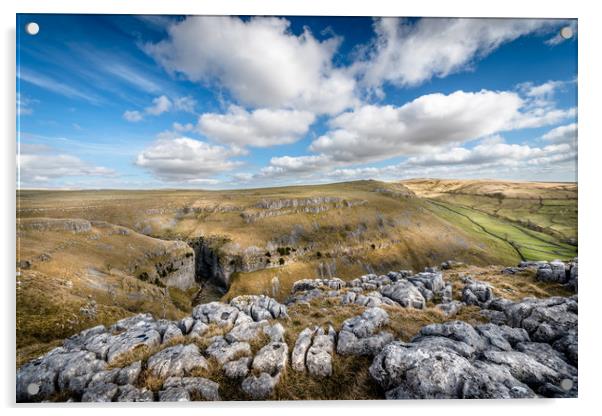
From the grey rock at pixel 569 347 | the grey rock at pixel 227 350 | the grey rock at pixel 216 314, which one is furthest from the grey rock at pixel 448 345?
the grey rock at pixel 216 314

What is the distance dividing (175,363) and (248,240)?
24.0 m

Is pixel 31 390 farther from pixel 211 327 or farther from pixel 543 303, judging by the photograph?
pixel 543 303

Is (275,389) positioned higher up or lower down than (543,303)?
lower down

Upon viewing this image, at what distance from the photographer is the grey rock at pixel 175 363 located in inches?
192

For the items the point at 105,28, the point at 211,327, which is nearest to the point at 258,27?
the point at 105,28

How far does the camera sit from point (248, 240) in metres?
28.6

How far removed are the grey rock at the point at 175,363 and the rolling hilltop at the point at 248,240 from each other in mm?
3865

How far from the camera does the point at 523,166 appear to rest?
8719mm

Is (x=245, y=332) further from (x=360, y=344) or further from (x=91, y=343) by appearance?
(x=91, y=343)

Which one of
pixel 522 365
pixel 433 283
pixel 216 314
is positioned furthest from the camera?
pixel 433 283

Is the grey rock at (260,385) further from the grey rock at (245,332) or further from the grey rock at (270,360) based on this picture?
the grey rock at (245,332)

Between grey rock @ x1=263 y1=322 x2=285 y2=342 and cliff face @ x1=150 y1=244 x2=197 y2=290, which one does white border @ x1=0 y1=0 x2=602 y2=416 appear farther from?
cliff face @ x1=150 y1=244 x2=197 y2=290

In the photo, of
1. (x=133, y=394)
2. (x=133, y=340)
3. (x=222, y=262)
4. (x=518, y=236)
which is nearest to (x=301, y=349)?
(x=133, y=394)

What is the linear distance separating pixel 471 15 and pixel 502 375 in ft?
31.5
